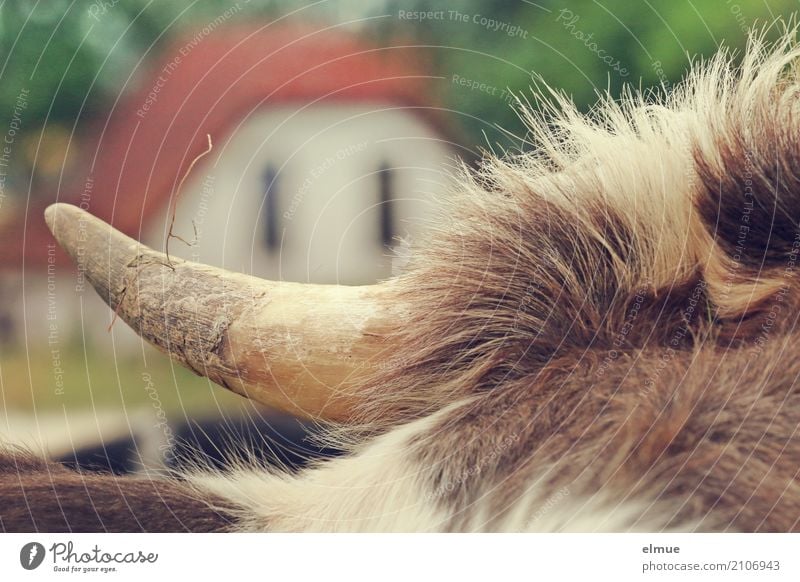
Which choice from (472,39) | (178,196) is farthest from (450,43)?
(178,196)

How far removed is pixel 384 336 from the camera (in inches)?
35.9

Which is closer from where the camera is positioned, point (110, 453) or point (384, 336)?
point (384, 336)

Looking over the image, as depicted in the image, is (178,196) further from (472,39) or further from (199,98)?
(472,39)

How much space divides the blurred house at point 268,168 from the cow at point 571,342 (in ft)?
0.50

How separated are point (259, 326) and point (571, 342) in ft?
1.16

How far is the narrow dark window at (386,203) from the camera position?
1111 mm

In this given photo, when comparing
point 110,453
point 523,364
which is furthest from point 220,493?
point 523,364

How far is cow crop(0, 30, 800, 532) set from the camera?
2.90 ft

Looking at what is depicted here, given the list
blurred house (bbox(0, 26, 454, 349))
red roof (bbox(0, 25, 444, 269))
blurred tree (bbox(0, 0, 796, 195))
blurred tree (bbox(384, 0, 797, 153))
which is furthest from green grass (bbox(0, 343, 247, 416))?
blurred tree (bbox(384, 0, 797, 153))

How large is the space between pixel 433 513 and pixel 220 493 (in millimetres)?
290

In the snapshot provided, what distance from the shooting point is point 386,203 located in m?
1.11

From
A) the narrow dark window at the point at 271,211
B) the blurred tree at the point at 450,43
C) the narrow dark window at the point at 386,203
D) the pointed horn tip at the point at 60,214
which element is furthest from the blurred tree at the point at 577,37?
the pointed horn tip at the point at 60,214

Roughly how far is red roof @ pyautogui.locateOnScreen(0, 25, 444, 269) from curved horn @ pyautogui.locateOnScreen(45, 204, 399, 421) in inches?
6.9
